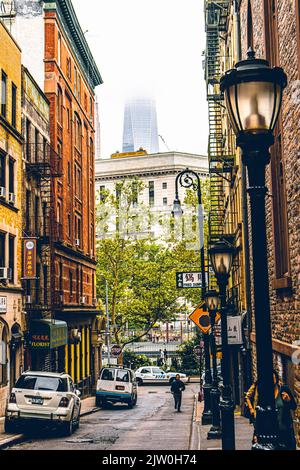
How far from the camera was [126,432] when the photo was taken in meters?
21.0

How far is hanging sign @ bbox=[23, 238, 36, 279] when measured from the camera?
1123 inches

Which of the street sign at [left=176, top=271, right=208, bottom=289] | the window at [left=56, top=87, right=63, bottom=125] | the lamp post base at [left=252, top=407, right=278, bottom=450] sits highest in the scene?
the window at [left=56, top=87, right=63, bottom=125]

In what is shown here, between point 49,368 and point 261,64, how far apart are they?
29.6 m

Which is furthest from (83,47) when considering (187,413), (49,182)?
(187,413)

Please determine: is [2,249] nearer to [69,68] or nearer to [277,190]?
[277,190]

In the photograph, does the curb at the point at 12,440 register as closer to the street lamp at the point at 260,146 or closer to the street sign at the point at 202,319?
the street sign at the point at 202,319

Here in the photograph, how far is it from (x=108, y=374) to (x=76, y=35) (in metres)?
22.8

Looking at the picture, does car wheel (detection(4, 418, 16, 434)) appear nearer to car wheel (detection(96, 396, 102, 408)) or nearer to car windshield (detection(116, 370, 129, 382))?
car windshield (detection(116, 370, 129, 382))

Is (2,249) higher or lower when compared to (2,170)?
lower

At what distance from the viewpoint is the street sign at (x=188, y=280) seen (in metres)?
24.5

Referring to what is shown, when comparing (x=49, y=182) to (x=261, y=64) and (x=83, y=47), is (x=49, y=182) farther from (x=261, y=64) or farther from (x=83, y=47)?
(x=261, y=64)

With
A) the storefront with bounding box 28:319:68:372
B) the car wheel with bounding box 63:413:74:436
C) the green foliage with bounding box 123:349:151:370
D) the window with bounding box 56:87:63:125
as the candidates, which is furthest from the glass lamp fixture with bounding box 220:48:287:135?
the green foliage with bounding box 123:349:151:370

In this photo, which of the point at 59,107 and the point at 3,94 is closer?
the point at 3,94

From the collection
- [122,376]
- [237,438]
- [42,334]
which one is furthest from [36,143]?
[237,438]
